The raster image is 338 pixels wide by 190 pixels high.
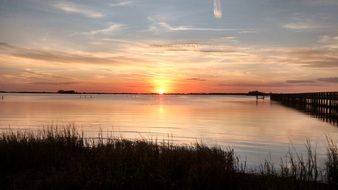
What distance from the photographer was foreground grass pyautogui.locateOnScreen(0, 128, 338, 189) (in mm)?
9719

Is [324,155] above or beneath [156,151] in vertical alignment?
beneath

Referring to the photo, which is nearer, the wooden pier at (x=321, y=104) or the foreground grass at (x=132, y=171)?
the foreground grass at (x=132, y=171)

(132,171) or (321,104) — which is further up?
(132,171)

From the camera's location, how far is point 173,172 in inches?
428

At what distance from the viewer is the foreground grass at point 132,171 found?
9719 millimetres

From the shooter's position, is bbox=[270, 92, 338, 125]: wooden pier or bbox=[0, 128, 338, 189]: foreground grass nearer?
bbox=[0, 128, 338, 189]: foreground grass

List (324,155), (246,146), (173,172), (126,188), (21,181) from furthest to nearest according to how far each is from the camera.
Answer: (246,146)
(324,155)
(173,172)
(21,181)
(126,188)

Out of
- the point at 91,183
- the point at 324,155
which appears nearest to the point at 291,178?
the point at 91,183

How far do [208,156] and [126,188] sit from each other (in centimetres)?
401

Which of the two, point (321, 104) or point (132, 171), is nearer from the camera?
point (132, 171)

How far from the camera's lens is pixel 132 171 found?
10.5 m

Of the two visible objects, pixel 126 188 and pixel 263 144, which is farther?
pixel 263 144

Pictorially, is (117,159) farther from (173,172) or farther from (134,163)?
(173,172)

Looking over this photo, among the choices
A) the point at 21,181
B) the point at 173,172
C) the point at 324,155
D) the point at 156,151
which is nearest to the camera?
the point at 21,181
